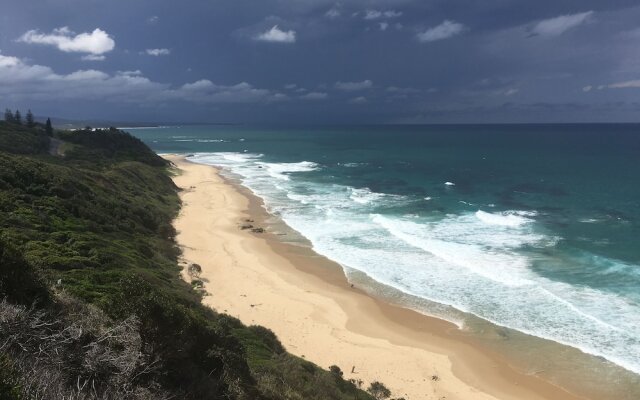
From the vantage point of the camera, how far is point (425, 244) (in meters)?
36.6

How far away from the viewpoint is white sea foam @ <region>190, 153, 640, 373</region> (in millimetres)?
23172

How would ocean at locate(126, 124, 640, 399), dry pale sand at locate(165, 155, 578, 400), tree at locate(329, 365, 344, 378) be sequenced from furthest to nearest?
ocean at locate(126, 124, 640, 399) → dry pale sand at locate(165, 155, 578, 400) → tree at locate(329, 365, 344, 378)

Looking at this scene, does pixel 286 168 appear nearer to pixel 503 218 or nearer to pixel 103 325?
pixel 503 218

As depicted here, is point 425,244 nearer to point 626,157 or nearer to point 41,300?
point 41,300

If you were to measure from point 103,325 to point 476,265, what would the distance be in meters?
26.9

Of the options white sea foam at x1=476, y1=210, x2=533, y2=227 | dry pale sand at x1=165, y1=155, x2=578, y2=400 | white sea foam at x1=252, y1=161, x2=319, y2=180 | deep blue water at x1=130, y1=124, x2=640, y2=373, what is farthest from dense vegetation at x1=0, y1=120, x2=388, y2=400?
white sea foam at x1=252, y1=161, x2=319, y2=180

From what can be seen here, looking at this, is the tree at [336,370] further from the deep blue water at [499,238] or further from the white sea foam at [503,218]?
the white sea foam at [503,218]

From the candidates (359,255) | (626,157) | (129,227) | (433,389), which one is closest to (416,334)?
(433,389)

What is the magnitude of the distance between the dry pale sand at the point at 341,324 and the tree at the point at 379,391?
0.54m

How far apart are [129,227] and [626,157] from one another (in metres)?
114

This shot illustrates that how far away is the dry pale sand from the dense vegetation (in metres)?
2.18

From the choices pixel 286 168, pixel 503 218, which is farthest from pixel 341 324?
pixel 286 168

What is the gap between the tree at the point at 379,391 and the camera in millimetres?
17323

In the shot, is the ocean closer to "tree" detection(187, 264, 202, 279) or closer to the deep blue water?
the deep blue water
